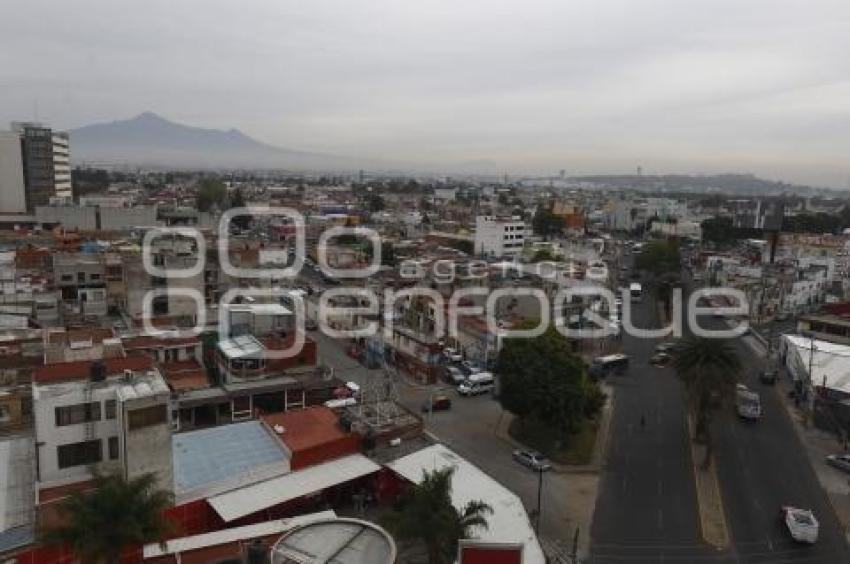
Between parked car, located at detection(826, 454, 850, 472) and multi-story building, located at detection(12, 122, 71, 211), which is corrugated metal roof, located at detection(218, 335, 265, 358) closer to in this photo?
parked car, located at detection(826, 454, 850, 472)

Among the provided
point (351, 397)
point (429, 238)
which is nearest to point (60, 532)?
point (351, 397)


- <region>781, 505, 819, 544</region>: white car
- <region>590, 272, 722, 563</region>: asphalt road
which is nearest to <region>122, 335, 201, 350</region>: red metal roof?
<region>590, 272, 722, 563</region>: asphalt road

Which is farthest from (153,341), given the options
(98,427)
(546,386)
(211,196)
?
(211,196)

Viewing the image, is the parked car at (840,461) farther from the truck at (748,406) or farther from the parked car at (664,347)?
the parked car at (664,347)

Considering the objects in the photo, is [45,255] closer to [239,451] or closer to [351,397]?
[351,397]

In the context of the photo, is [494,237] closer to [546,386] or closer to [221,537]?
[546,386]

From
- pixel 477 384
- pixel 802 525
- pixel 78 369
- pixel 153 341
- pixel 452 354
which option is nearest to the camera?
pixel 78 369

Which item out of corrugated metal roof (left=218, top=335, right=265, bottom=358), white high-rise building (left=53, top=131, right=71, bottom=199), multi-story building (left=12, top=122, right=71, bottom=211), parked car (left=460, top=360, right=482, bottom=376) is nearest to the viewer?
corrugated metal roof (left=218, top=335, right=265, bottom=358)
